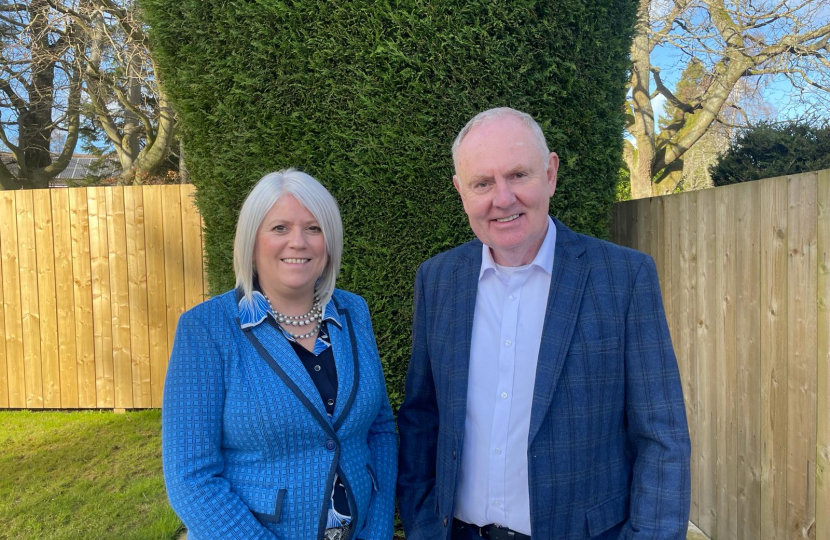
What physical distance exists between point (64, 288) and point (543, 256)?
6128 mm

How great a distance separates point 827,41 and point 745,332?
9.51 meters

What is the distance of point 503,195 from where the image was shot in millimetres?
1688

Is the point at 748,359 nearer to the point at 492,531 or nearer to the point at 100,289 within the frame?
the point at 492,531

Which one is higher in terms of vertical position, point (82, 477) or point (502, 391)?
point (502, 391)

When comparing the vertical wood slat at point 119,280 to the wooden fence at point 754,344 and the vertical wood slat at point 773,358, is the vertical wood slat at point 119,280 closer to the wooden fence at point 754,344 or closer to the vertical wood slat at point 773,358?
the wooden fence at point 754,344

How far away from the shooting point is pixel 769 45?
33.4ft

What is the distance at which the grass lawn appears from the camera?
3832mm

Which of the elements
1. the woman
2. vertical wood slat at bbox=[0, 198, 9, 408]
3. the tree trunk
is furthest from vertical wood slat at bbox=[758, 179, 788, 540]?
the tree trunk

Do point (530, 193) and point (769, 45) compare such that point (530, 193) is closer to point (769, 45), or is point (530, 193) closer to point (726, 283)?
point (726, 283)

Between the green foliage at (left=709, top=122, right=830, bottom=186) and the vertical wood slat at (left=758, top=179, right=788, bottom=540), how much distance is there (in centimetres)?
275

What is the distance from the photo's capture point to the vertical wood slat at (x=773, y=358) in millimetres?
2650

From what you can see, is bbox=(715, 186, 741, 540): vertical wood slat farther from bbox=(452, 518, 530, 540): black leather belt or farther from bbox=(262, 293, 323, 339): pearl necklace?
bbox=(262, 293, 323, 339): pearl necklace

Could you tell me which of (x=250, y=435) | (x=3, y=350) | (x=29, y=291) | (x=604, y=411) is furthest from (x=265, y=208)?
(x=3, y=350)

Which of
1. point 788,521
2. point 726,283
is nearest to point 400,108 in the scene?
point 726,283
